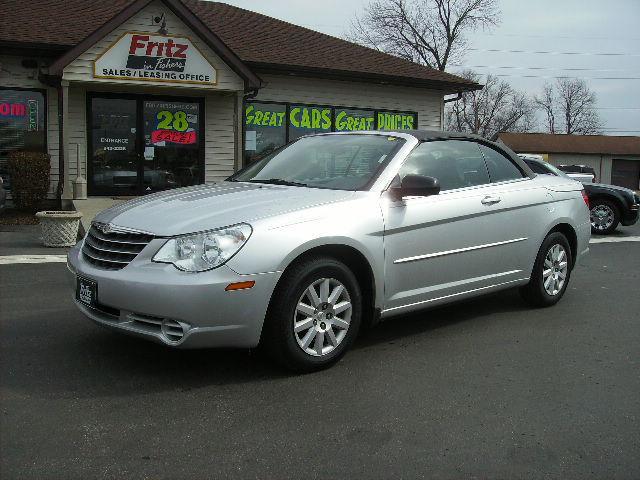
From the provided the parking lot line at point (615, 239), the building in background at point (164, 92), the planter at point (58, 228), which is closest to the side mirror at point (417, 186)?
the planter at point (58, 228)

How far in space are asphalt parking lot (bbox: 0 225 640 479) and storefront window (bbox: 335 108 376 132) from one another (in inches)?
495

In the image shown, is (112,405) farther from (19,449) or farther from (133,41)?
(133,41)

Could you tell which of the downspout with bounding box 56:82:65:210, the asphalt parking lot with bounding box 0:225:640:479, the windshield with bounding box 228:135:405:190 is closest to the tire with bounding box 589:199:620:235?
the asphalt parking lot with bounding box 0:225:640:479

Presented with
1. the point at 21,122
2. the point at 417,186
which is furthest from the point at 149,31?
the point at 417,186

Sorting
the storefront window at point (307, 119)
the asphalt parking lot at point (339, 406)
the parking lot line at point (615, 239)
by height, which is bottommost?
the asphalt parking lot at point (339, 406)

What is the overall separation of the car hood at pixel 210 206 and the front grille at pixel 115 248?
7cm

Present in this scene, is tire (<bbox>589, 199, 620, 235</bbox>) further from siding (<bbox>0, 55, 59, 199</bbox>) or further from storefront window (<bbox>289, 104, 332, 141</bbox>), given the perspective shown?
siding (<bbox>0, 55, 59, 199</bbox>)

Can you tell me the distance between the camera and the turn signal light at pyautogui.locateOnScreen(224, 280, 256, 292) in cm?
387

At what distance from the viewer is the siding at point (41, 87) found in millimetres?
14078

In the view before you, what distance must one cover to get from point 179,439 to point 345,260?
170 cm

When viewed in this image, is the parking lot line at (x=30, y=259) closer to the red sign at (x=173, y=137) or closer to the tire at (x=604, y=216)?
the red sign at (x=173, y=137)

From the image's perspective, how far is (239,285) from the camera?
390cm

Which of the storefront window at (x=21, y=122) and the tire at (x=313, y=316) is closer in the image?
the tire at (x=313, y=316)

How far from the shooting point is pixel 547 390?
412cm
